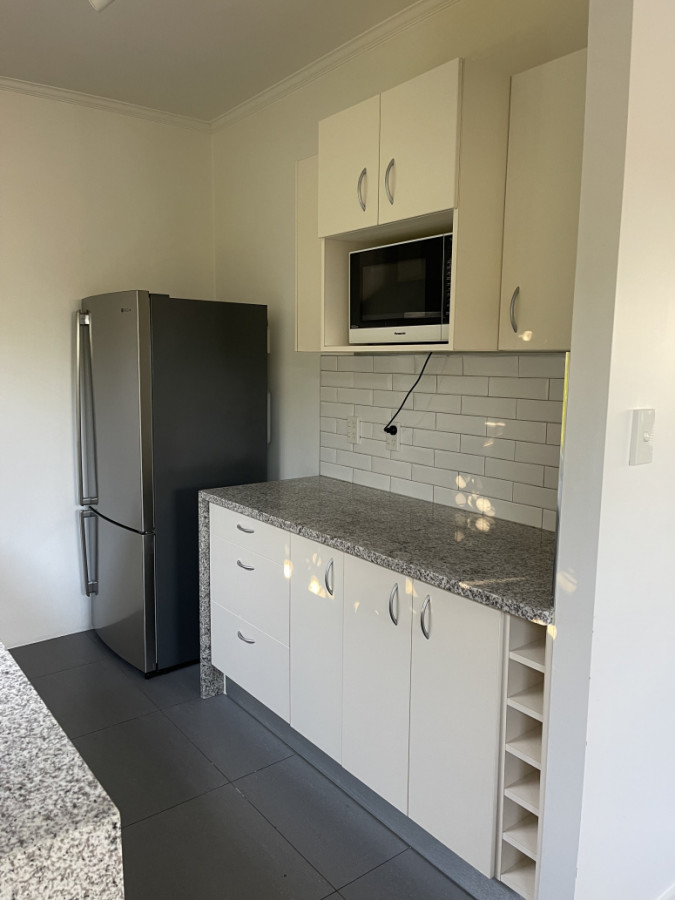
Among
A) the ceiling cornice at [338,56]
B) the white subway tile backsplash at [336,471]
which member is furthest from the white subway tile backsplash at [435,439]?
the ceiling cornice at [338,56]

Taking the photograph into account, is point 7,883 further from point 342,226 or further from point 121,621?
point 121,621

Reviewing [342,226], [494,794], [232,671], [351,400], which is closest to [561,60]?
[342,226]

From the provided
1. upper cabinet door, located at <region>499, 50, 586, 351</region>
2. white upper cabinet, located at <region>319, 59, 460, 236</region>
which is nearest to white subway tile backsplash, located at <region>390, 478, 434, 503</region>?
upper cabinet door, located at <region>499, 50, 586, 351</region>

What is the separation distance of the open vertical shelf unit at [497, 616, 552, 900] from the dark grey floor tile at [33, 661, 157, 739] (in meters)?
1.71

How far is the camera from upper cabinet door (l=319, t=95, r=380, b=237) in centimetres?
227

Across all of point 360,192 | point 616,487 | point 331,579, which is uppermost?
point 360,192

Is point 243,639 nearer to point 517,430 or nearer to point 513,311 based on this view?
point 517,430

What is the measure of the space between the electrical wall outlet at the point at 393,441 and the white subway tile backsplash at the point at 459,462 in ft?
0.73

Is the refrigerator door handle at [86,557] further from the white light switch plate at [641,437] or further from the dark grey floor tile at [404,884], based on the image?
the white light switch plate at [641,437]

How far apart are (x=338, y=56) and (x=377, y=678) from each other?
2.53 m

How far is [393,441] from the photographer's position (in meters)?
2.82

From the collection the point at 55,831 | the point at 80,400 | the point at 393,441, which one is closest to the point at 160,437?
the point at 80,400

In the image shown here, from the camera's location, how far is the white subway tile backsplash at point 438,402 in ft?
8.29

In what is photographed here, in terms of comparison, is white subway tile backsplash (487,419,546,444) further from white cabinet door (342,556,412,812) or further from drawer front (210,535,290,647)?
drawer front (210,535,290,647)
